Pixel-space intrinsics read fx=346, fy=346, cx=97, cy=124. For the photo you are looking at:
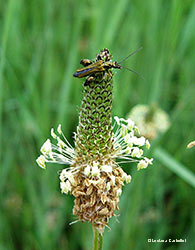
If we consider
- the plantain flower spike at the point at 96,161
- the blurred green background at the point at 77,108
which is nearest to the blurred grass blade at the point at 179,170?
the blurred green background at the point at 77,108

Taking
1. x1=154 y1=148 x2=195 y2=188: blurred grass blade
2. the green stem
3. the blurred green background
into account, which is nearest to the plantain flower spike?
the green stem

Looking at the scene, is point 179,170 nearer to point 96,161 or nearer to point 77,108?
point 96,161

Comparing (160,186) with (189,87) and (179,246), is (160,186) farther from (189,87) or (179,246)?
(189,87)

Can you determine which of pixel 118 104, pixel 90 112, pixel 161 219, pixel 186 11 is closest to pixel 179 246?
pixel 161 219

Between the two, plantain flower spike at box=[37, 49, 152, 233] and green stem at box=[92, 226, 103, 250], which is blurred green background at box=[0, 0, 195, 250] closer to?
plantain flower spike at box=[37, 49, 152, 233]

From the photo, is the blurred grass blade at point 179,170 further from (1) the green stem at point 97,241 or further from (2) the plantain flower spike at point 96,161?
(1) the green stem at point 97,241

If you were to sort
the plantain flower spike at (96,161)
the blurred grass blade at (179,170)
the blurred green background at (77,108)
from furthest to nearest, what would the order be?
1. the blurred green background at (77,108)
2. the blurred grass blade at (179,170)
3. the plantain flower spike at (96,161)

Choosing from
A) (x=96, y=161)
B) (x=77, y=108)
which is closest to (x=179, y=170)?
(x=96, y=161)
